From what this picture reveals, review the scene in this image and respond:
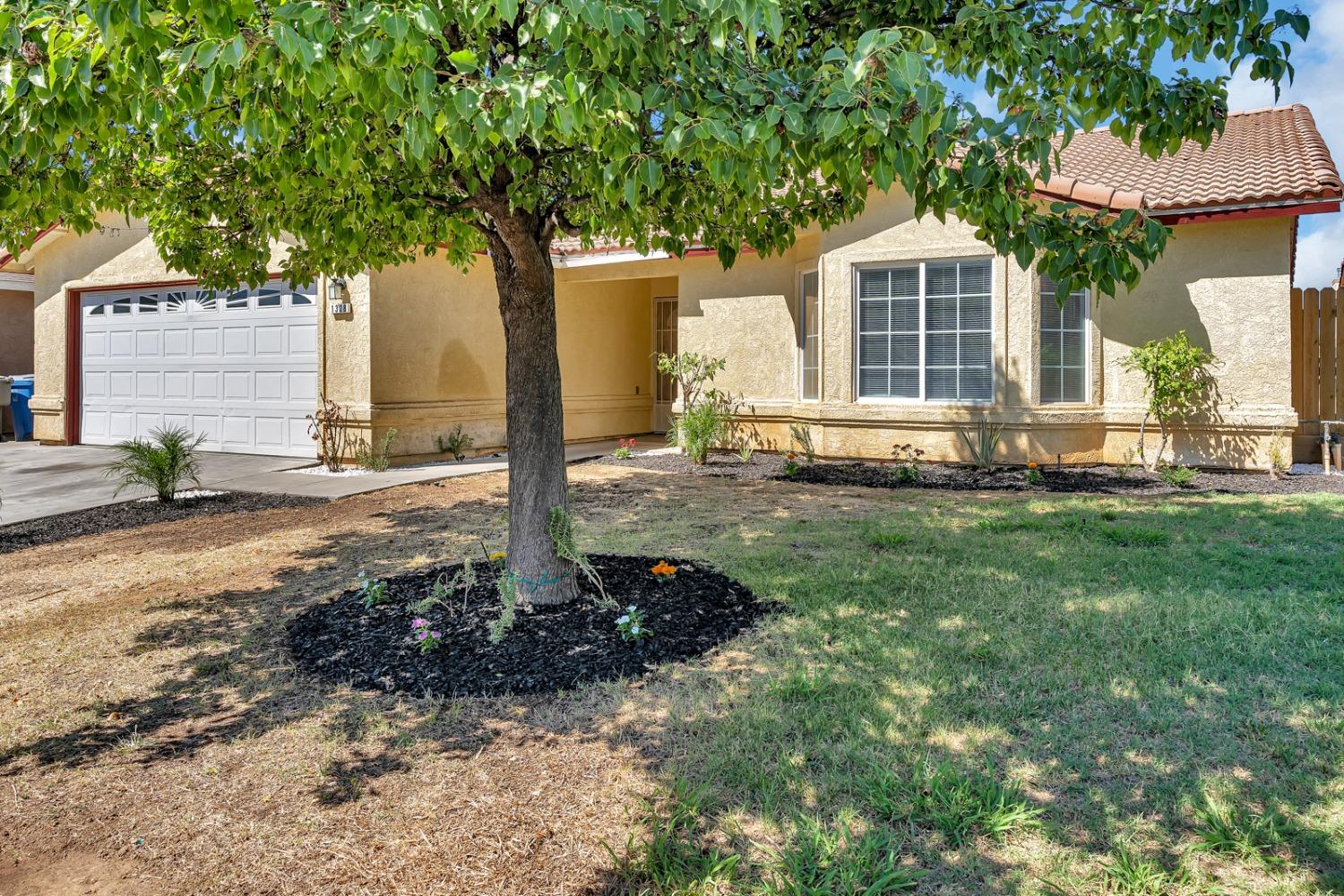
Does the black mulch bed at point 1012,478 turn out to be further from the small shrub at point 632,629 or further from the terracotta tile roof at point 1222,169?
the small shrub at point 632,629

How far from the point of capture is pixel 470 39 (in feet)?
11.2

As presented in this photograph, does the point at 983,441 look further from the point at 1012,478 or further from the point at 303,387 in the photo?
the point at 303,387

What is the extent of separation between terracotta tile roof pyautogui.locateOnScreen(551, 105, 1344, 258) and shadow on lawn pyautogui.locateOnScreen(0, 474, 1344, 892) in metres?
4.08

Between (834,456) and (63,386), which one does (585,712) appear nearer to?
(834,456)

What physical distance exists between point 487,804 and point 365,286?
10.4m

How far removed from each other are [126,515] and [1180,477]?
1115 centimetres

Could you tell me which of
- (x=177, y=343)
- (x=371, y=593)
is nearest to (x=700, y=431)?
(x=371, y=593)

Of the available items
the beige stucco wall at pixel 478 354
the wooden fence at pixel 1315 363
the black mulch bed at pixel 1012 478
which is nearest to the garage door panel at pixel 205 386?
the beige stucco wall at pixel 478 354

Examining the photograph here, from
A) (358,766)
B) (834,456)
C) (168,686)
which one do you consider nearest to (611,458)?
(834,456)

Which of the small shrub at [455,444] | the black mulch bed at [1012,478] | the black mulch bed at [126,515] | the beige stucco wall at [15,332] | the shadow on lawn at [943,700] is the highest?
the beige stucco wall at [15,332]

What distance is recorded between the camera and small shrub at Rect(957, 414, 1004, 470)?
10836 mm

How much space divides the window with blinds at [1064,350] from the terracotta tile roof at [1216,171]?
143 cm

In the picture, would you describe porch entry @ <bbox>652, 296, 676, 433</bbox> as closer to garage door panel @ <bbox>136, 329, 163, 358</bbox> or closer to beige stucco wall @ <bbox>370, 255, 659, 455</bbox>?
beige stucco wall @ <bbox>370, 255, 659, 455</bbox>

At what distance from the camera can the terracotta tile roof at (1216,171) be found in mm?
9570
